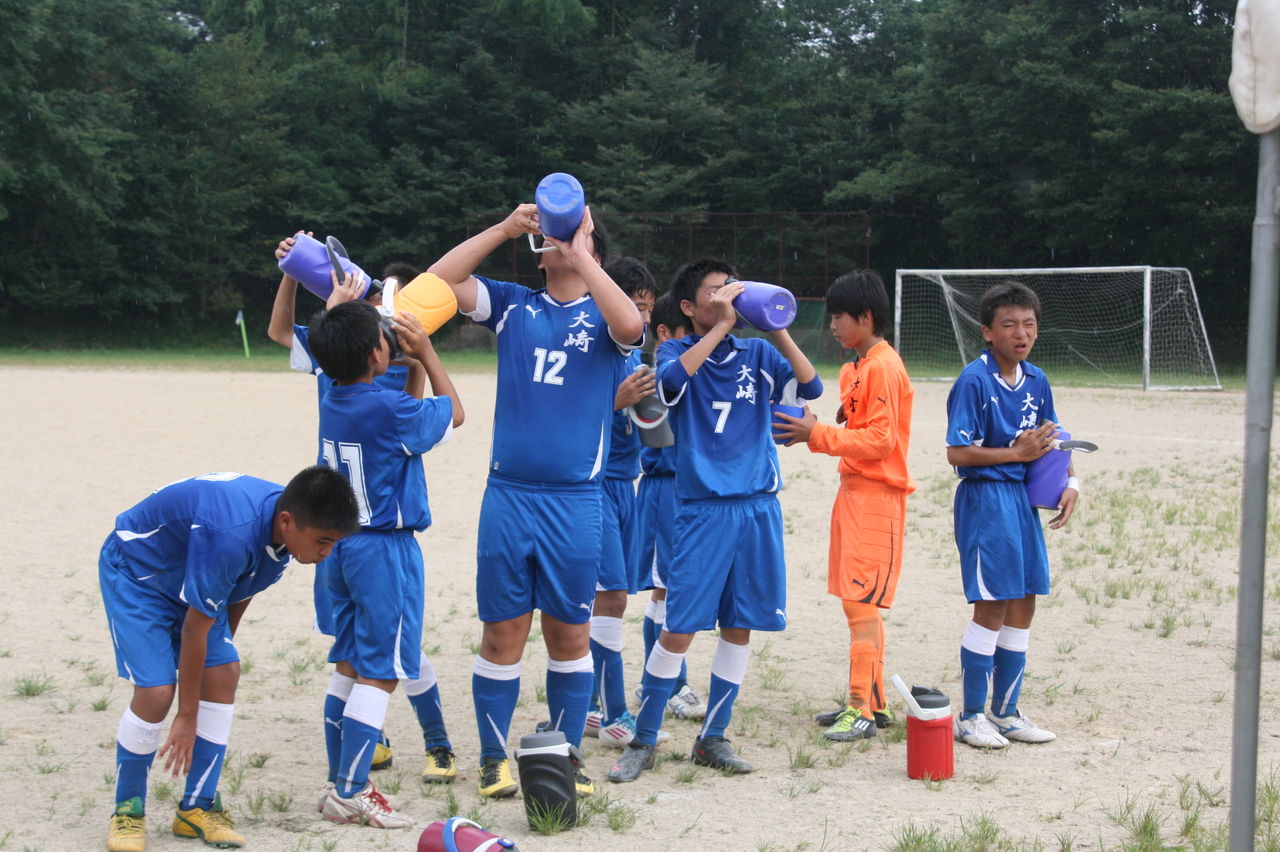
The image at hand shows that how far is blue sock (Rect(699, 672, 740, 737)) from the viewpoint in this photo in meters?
4.83

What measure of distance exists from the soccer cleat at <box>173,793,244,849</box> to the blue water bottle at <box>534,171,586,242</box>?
2187 millimetres

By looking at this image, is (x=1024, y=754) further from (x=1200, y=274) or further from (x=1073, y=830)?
(x=1200, y=274)

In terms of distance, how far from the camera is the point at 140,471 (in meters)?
12.2

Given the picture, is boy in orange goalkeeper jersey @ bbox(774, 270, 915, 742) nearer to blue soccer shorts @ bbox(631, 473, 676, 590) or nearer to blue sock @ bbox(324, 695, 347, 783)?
blue soccer shorts @ bbox(631, 473, 676, 590)

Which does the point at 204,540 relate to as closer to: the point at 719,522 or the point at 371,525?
the point at 371,525

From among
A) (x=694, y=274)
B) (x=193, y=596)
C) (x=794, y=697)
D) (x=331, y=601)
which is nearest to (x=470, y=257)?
(x=694, y=274)

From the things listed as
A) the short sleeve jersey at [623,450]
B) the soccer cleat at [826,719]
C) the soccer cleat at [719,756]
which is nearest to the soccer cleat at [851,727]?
the soccer cleat at [826,719]

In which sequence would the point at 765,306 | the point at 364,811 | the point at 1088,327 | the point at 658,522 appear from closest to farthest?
1. the point at 364,811
2. the point at 765,306
3. the point at 658,522
4. the point at 1088,327

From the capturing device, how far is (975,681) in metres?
5.14

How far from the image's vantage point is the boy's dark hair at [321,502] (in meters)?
3.71

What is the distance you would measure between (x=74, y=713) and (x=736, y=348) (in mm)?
3217

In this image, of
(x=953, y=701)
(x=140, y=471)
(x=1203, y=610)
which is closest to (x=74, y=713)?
(x=953, y=701)

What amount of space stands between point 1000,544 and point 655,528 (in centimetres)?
147

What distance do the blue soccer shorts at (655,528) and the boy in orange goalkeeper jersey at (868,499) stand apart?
2.40 ft
